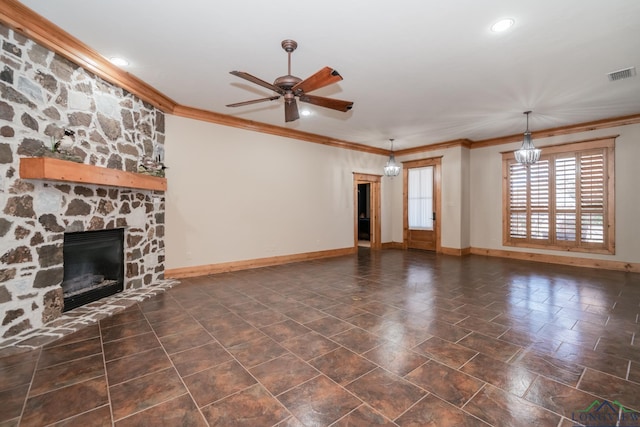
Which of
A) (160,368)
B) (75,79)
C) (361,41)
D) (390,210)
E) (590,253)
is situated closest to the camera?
(160,368)

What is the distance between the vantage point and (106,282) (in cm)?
400

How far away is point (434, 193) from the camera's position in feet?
26.6

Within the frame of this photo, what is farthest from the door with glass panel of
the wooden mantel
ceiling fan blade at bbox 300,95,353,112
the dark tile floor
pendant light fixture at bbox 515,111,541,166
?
the wooden mantel

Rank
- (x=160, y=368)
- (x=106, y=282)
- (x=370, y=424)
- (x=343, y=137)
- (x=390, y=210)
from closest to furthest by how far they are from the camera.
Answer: (x=370, y=424), (x=160, y=368), (x=106, y=282), (x=343, y=137), (x=390, y=210)

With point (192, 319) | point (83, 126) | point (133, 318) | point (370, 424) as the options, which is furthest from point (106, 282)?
point (370, 424)

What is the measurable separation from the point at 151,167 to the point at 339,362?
153 inches

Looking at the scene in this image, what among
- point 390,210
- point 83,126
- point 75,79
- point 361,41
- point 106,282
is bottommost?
point 106,282

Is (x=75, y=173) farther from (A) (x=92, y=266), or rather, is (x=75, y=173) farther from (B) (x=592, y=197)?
(B) (x=592, y=197)

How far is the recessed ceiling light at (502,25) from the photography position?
9.05 feet

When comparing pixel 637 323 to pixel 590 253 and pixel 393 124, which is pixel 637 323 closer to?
pixel 590 253

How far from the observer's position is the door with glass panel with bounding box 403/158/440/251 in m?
8.06

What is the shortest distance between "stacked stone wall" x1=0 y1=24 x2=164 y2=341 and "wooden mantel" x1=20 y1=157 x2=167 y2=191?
0.14 meters

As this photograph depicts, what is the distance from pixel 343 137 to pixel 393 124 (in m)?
1.46

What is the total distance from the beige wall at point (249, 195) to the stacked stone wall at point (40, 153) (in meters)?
0.86
